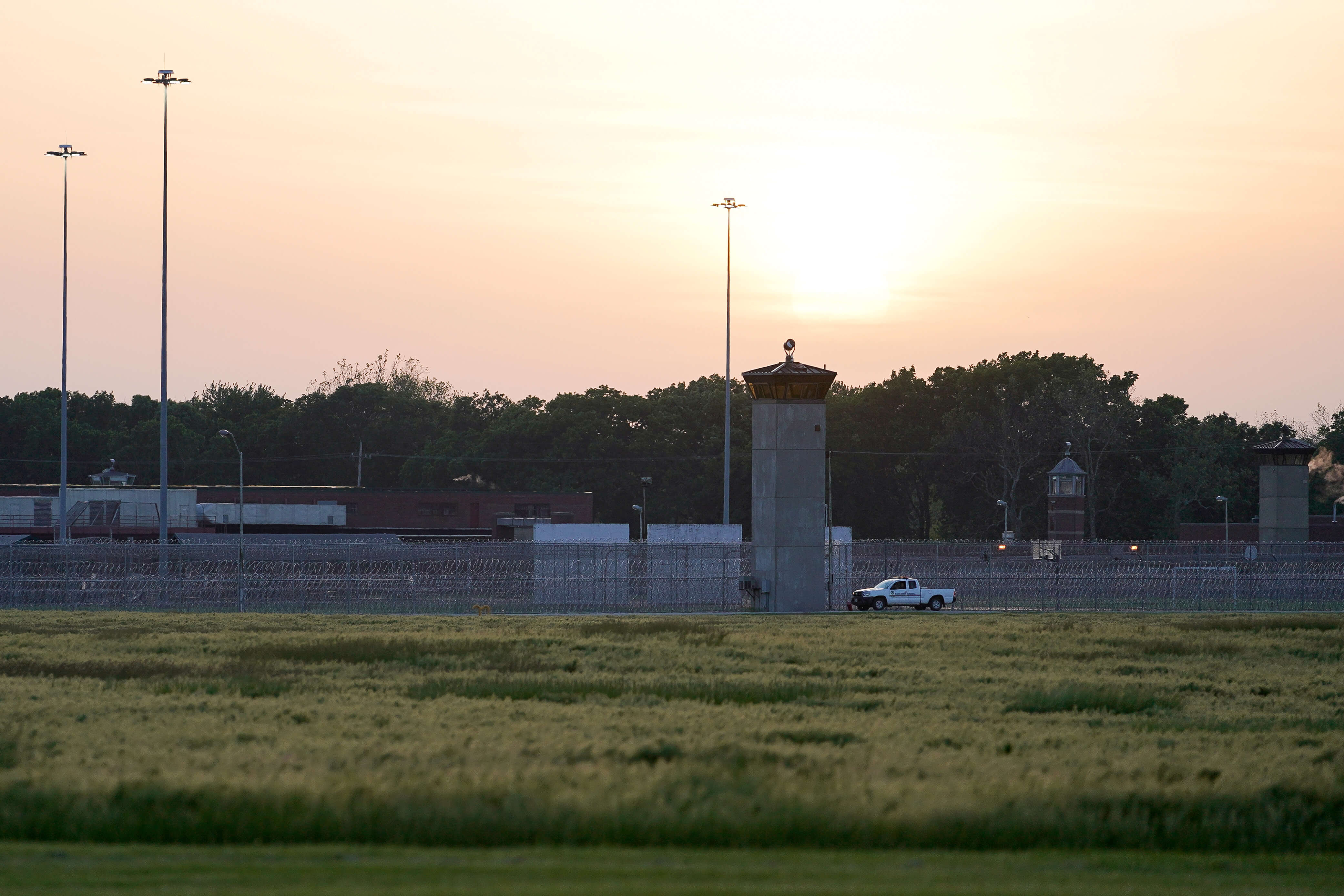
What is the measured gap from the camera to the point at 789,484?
4966 cm

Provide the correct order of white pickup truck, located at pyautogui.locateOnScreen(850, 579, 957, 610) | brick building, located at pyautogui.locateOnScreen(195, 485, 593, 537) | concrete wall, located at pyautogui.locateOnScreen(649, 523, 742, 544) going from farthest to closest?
brick building, located at pyautogui.locateOnScreen(195, 485, 593, 537), concrete wall, located at pyautogui.locateOnScreen(649, 523, 742, 544), white pickup truck, located at pyautogui.locateOnScreen(850, 579, 957, 610)

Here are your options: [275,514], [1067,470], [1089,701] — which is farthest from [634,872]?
[275,514]

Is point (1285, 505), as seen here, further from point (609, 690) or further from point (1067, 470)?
point (609, 690)

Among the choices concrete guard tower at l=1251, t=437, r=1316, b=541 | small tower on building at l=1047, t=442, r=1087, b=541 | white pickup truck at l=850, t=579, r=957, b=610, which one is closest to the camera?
white pickup truck at l=850, t=579, r=957, b=610

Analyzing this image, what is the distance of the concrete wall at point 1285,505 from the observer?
6788 cm

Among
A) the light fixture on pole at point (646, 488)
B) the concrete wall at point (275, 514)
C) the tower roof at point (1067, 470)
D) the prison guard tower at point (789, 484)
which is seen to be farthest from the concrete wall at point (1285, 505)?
the concrete wall at point (275, 514)

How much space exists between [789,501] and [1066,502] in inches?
1774

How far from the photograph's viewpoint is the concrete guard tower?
223 ft

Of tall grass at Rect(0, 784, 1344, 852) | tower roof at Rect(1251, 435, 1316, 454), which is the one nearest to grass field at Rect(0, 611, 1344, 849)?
tall grass at Rect(0, 784, 1344, 852)

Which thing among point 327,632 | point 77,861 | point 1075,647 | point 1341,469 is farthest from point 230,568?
point 1341,469

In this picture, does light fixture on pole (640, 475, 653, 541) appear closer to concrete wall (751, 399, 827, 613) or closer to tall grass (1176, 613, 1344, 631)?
concrete wall (751, 399, 827, 613)

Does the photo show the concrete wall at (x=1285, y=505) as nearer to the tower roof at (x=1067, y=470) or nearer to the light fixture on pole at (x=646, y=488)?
the tower roof at (x=1067, y=470)

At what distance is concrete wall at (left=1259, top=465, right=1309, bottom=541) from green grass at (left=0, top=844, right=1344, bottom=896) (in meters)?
Answer: 58.9

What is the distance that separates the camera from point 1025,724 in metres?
21.9
